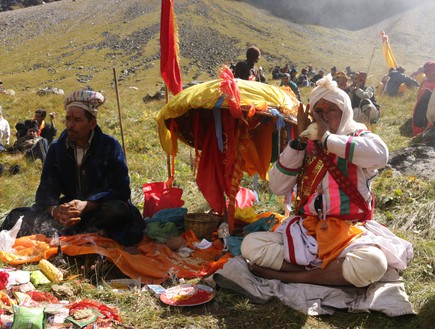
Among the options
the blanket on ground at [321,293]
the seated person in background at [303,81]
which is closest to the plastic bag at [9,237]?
the blanket on ground at [321,293]

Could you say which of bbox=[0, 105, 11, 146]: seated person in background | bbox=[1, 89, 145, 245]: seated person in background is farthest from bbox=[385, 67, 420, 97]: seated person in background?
bbox=[1, 89, 145, 245]: seated person in background

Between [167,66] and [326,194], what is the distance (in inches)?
106

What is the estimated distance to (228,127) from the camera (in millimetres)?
4180

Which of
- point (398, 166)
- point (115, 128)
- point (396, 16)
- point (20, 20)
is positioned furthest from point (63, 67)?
point (396, 16)

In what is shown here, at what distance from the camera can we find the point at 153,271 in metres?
3.58

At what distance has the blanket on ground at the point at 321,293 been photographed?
9.66ft

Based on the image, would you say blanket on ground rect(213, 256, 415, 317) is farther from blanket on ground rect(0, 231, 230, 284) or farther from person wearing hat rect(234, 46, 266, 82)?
person wearing hat rect(234, 46, 266, 82)

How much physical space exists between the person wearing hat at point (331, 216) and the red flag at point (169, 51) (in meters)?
2.24

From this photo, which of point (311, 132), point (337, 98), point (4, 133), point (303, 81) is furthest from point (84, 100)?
point (303, 81)

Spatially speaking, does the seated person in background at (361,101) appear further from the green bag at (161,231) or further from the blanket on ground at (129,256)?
the blanket on ground at (129,256)

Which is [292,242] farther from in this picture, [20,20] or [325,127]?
[20,20]

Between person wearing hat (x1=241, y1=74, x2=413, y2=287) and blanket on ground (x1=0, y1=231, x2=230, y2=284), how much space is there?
1.95ft

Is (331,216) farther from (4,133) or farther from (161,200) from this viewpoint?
(4,133)

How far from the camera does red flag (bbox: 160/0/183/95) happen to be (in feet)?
16.7
